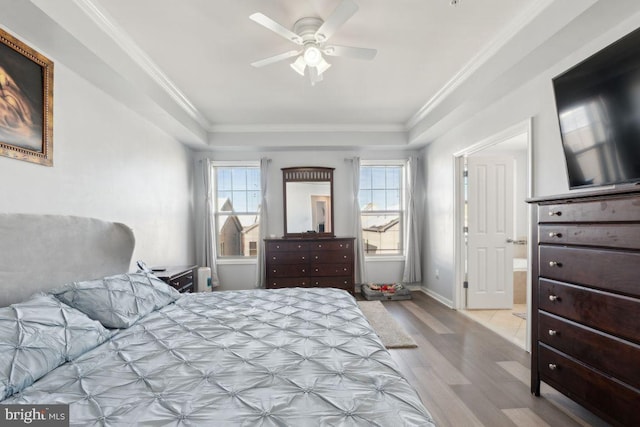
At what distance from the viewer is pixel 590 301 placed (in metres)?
1.66

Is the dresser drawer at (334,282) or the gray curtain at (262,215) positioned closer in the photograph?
the dresser drawer at (334,282)

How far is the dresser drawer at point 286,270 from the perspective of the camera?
15.4 feet

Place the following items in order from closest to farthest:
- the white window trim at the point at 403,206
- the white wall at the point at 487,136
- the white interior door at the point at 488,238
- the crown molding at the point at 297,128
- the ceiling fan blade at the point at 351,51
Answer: the ceiling fan blade at the point at 351,51, the white wall at the point at 487,136, the white interior door at the point at 488,238, the crown molding at the point at 297,128, the white window trim at the point at 403,206

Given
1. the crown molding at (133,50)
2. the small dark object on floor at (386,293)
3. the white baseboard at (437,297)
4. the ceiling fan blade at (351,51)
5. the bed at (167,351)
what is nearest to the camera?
the bed at (167,351)

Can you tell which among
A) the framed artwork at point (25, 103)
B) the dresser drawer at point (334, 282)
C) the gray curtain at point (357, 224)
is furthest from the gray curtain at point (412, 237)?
the framed artwork at point (25, 103)

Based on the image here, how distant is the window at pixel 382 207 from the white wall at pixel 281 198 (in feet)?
0.86

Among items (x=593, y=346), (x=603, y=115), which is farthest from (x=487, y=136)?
(x=593, y=346)

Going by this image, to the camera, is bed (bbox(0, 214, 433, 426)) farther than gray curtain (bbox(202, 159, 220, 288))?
No

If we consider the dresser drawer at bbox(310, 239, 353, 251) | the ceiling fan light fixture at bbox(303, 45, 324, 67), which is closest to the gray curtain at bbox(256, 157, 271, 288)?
the dresser drawer at bbox(310, 239, 353, 251)

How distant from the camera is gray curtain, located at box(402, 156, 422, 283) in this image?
205 inches

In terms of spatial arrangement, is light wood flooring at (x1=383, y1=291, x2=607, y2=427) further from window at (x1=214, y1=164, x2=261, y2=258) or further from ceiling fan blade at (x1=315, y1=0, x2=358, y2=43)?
window at (x1=214, y1=164, x2=261, y2=258)

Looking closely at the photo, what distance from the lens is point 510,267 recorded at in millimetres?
4086

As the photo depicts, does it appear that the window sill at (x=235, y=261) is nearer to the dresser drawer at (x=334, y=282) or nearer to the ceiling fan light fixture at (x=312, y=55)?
the dresser drawer at (x=334, y=282)

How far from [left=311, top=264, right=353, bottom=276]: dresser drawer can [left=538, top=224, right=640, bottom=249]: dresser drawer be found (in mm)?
3008
